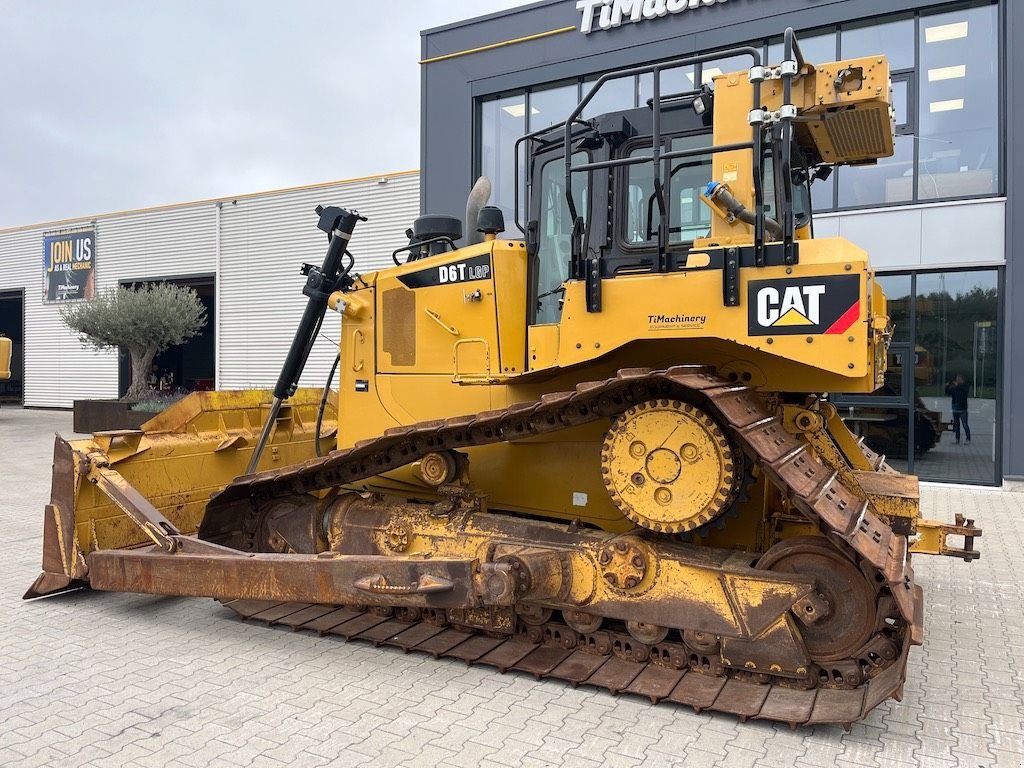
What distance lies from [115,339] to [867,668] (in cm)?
2043

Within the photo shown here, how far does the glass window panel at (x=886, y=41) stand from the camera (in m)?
11.2

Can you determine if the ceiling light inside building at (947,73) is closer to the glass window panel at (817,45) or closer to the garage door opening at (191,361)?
the glass window panel at (817,45)

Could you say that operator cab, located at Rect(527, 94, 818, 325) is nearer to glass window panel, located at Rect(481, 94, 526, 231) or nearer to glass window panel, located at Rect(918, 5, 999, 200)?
glass window panel, located at Rect(918, 5, 999, 200)

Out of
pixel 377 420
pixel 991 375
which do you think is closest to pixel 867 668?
pixel 377 420

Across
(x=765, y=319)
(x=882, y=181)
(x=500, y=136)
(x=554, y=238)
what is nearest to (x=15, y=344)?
(x=500, y=136)

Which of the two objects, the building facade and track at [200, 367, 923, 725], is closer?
track at [200, 367, 923, 725]

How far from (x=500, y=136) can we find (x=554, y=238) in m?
10.8

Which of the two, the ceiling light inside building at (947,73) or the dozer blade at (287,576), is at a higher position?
the ceiling light inside building at (947,73)

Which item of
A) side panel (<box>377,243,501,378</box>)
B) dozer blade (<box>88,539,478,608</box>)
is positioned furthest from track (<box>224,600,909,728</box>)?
side panel (<box>377,243,501,378</box>)

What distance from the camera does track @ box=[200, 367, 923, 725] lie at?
3518mm

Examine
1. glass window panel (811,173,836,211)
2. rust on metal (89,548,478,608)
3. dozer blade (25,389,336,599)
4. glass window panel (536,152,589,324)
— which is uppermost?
glass window panel (811,173,836,211)

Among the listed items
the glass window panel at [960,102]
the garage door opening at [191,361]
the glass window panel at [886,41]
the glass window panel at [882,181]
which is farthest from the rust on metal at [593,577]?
the garage door opening at [191,361]

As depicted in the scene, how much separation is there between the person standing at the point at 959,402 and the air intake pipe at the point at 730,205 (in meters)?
8.67

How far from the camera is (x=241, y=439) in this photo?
622 cm
